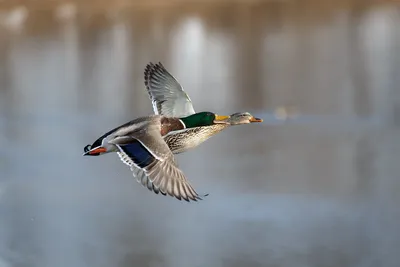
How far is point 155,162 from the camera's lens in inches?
96.7

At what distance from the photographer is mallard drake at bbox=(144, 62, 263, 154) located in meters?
2.62

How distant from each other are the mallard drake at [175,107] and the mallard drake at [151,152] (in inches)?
3.5

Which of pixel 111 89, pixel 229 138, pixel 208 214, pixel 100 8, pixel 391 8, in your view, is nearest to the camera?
pixel 208 214

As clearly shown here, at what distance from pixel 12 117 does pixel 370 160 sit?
3.05m

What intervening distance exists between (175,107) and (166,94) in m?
0.07

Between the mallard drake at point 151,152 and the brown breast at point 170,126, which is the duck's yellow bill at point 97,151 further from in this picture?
the brown breast at point 170,126

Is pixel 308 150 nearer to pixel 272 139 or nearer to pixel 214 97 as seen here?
pixel 272 139

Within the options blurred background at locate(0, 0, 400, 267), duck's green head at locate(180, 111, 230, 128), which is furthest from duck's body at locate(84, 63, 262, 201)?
blurred background at locate(0, 0, 400, 267)

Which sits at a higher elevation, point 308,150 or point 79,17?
point 79,17

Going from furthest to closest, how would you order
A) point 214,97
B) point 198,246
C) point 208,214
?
point 214,97
point 208,214
point 198,246

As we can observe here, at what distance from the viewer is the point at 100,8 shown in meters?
12.3

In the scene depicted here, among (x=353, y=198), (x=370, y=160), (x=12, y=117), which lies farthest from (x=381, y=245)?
(x=12, y=117)

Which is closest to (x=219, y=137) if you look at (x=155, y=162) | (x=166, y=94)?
(x=166, y=94)

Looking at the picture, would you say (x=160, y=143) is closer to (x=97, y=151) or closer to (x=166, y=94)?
(x=97, y=151)
